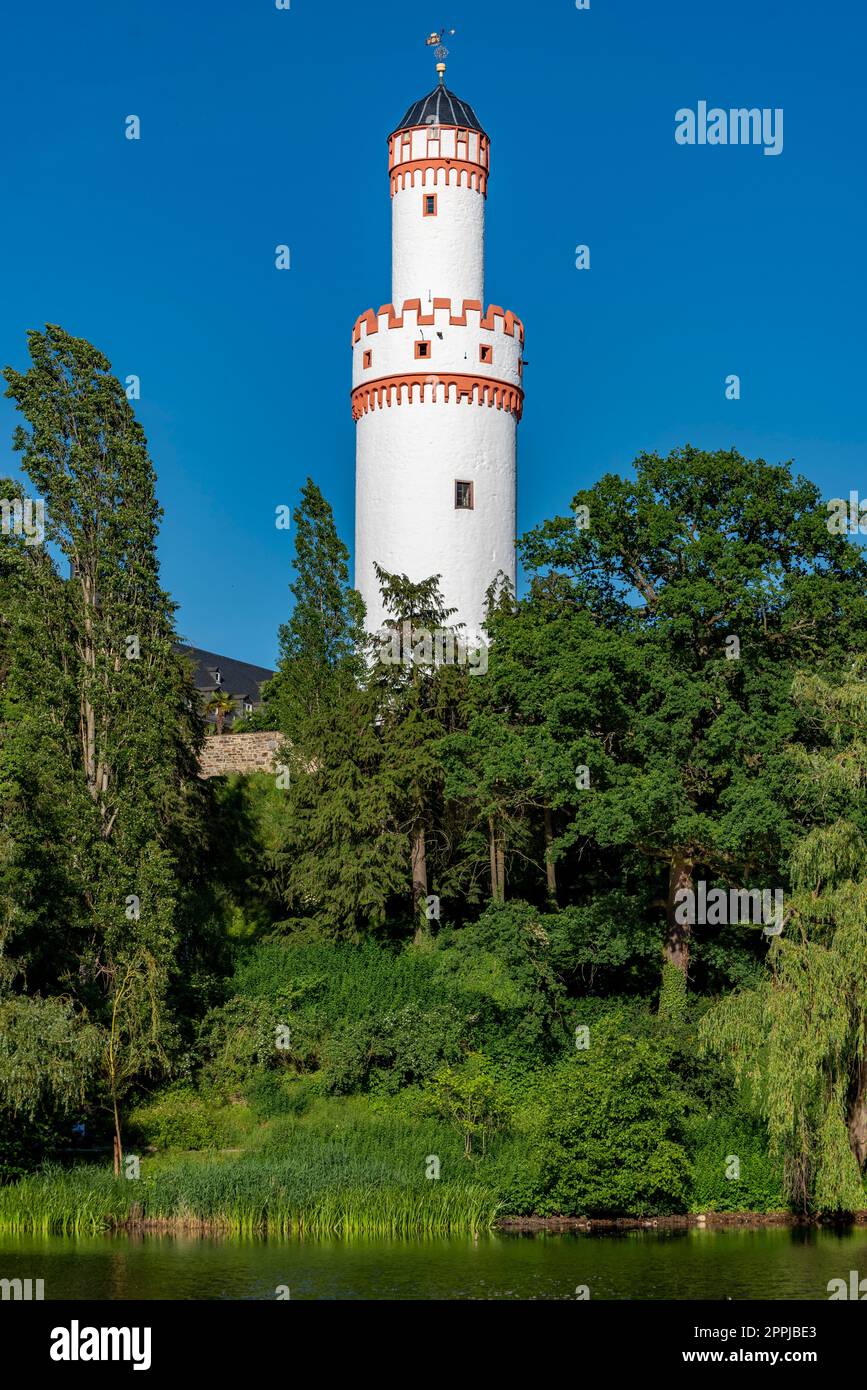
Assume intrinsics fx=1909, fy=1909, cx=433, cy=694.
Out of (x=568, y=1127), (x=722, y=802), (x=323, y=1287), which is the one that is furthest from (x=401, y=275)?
(x=323, y=1287)

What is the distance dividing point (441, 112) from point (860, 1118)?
2906cm

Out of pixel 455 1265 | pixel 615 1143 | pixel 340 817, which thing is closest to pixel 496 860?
pixel 340 817

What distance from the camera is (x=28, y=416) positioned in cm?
3803

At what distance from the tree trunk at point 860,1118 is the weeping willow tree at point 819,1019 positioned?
2 centimetres

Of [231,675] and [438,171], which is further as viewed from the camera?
[231,675]

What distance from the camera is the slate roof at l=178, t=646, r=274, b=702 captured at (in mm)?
86250

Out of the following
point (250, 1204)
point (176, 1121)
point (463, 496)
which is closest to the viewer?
point (250, 1204)

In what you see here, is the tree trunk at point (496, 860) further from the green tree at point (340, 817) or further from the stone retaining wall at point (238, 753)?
the stone retaining wall at point (238, 753)

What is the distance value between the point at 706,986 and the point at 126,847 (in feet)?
39.7

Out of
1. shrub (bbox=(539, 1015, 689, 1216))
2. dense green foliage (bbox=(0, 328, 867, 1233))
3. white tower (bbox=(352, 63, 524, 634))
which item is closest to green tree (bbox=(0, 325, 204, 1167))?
dense green foliage (bbox=(0, 328, 867, 1233))

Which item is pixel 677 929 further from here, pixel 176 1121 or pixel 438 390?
pixel 438 390

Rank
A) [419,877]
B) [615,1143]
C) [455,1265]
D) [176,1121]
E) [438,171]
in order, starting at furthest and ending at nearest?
[438,171]
[419,877]
[176,1121]
[615,1143]
[455,1265]

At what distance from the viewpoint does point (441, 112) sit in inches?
1908
